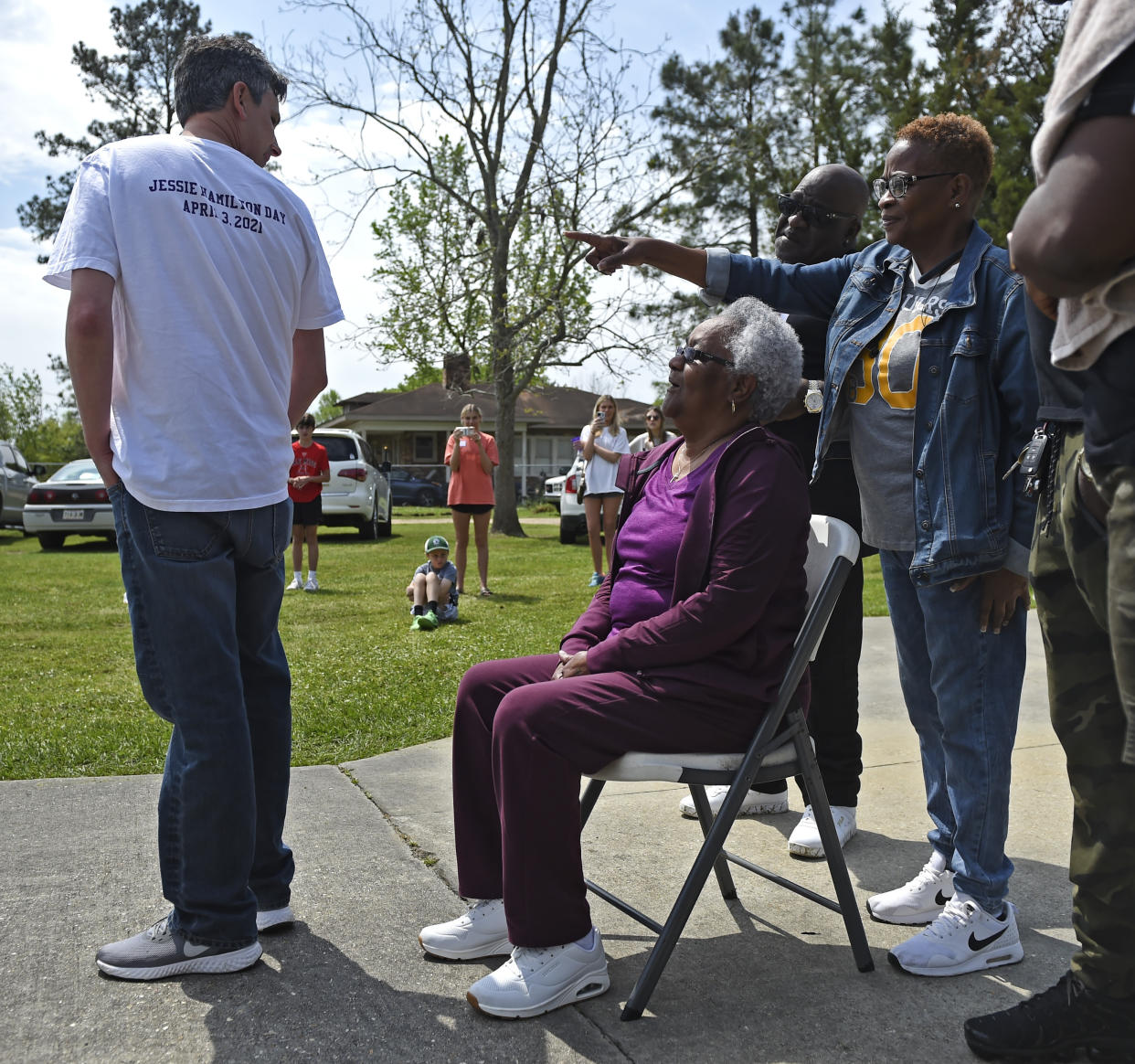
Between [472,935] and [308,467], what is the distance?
30.6 ft

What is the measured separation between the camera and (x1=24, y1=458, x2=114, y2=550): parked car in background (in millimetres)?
17422

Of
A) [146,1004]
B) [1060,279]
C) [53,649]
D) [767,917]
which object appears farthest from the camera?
[53,649]

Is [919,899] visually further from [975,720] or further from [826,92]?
[826,92]

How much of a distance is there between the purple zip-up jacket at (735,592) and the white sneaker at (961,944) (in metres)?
0.75

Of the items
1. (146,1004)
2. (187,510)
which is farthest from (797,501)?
(146,1004)

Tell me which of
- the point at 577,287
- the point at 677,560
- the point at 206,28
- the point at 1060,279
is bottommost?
the point at 677,560

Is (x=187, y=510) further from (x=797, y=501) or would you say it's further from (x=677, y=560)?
(x=797, y=501)

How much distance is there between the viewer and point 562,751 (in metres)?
2.48

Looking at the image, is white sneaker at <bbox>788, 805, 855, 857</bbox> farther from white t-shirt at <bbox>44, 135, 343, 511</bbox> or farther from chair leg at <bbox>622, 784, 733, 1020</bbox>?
white t-shirt at <bbox>44, 135, 343, 511</bbox>

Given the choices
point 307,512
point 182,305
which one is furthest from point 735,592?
A: point 307,512

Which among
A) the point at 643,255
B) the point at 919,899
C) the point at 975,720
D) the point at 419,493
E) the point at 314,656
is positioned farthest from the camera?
the point at 419,493

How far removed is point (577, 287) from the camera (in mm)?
23422

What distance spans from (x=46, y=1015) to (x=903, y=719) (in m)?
3.94

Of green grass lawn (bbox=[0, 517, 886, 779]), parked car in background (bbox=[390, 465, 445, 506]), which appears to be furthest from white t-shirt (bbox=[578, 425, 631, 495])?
parked car in background (bbox=[390, 465, 445, 506])
